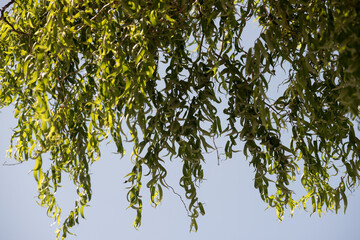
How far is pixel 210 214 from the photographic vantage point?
4016 mm

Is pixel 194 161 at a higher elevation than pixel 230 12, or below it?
below

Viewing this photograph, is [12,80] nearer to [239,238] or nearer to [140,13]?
[140,13]

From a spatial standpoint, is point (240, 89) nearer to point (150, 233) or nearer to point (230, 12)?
point (230, 12)

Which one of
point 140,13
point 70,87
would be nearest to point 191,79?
point 140,13

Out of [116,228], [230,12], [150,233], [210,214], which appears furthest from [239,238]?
[230,12]

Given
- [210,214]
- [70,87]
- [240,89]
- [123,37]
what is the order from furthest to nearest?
[210,214]
[70,87]
[240,89]
[123,37]

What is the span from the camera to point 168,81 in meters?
1.35

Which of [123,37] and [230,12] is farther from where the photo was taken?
[123,37]

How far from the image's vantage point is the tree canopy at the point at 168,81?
1143mm

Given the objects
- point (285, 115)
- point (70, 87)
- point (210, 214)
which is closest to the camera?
point (70, 87)

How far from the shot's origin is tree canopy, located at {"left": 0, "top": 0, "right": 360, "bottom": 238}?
114 centimetres

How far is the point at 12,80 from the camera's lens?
5.06ft

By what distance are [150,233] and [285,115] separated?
264 cm

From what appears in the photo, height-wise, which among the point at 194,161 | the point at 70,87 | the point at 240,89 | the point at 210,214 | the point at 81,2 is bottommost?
the point at 194,161
